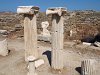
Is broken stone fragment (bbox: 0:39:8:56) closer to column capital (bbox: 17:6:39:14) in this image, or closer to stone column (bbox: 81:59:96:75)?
column capital (bbox: 17:6:39:14)

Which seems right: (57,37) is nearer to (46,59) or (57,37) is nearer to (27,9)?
(46,59)

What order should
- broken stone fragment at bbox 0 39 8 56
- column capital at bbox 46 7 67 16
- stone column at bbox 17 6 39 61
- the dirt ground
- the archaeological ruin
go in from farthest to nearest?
broken stone fragment at bbox 0 39 8 56 → stone column at bbox 17 6 39 61 → the dirt ground → the archaeological ruin → column capital at bbox 46 7 67 16

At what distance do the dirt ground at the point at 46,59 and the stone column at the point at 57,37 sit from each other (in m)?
0.49

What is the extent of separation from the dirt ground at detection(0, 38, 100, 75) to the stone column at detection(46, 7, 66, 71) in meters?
0.49

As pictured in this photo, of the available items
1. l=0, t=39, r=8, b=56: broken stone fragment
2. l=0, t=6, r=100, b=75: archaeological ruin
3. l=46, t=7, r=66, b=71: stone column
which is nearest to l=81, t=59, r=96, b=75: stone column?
l=0, t=6, r=100, b=75: archaeological ruin

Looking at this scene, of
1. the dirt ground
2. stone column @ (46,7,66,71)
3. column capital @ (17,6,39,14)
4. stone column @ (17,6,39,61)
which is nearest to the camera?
stone column @ (46,7,66,71)

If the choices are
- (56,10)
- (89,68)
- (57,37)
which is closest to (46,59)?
(57,37)

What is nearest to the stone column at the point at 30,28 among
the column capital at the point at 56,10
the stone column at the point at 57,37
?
the column capital at the point at 56,10

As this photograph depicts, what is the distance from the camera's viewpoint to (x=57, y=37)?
11.4 m

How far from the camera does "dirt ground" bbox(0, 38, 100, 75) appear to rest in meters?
11.7

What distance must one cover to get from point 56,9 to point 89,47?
689 centimetres

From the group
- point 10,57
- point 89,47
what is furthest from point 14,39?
point 89,47

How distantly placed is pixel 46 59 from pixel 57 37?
219 centimetres

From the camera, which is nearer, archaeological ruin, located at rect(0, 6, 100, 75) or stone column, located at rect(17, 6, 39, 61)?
archaeological ruin, located at rect(0, 6, 100, 75)
